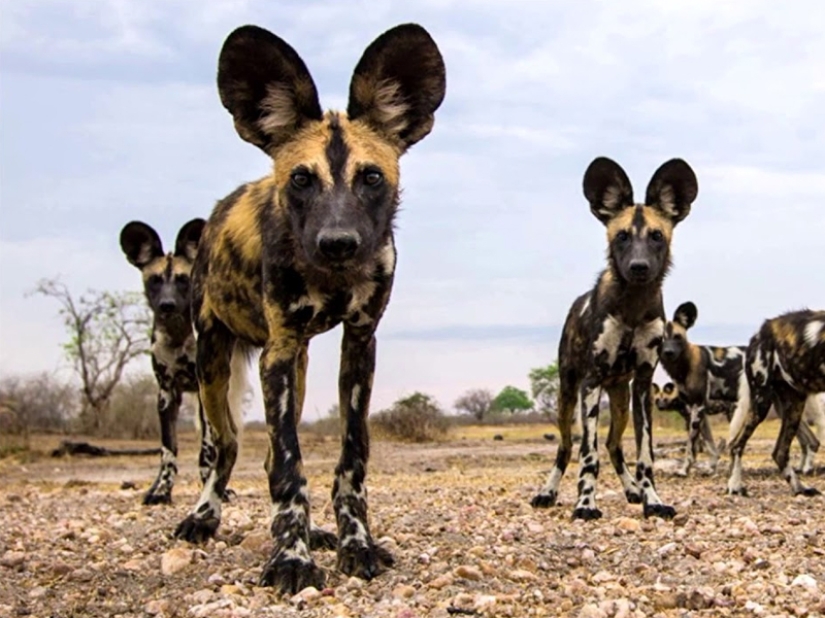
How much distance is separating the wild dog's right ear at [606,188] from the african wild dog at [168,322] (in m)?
3.50

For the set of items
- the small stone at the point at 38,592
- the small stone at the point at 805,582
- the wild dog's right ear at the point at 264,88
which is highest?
the wild dog's right ear at the point at 264,88

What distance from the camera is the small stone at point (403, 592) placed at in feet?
14.0

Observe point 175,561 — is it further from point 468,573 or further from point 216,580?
point 468,573

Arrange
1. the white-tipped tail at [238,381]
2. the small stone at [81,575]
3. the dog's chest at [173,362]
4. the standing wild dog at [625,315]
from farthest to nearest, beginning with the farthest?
1. the dog's chest at [173,362]
2. the standing wild dog at [625,315]
3. the white-tipped tail at [238,381]
4. the small stone at [81,575]

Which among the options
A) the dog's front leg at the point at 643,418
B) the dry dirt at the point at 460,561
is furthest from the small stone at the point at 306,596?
the dog's front leg at the point at 643,418

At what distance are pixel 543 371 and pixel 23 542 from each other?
183 ft

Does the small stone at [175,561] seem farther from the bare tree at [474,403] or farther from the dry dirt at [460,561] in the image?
the bare tree at [474,403]

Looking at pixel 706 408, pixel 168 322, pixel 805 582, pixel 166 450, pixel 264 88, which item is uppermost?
pixel 264 88

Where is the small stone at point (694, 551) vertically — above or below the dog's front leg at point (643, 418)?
below

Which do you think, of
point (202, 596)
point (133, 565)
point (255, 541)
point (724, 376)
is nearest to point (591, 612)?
point (202, 596)

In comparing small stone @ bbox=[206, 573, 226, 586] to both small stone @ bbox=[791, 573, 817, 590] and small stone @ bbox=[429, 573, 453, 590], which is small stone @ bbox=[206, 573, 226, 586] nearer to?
small stone @ bbox=[429, 573, 453, 590]

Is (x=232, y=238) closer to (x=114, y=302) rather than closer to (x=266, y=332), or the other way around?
(x=266, y=332)

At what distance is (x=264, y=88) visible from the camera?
4918 millimetres

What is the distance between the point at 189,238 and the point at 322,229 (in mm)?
6453
